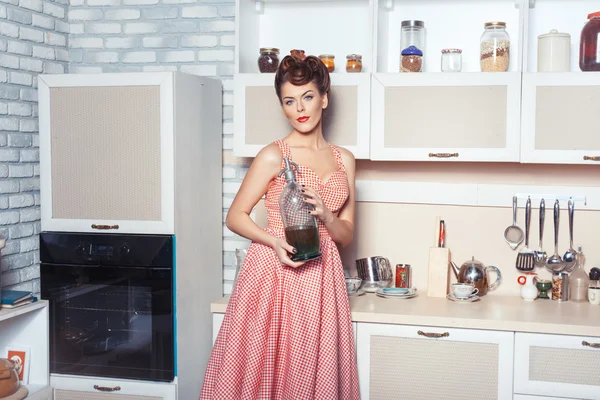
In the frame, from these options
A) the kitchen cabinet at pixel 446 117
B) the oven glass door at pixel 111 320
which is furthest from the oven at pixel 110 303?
the kitchen cabinet at pixel 446 117

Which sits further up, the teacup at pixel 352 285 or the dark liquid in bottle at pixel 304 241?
the dark liquid in bottle at pixel 304 241

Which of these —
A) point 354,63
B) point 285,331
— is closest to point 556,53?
point 354,63

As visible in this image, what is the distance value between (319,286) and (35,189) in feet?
4.74

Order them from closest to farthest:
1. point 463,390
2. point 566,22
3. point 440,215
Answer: point 463,390
point 566,22
point 440,215

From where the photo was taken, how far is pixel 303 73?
272 centimetres

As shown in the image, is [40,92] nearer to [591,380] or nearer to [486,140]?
[486,140]

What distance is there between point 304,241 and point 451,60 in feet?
3.56

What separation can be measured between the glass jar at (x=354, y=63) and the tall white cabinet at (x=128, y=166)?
641 millimetres

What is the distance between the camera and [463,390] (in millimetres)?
2822

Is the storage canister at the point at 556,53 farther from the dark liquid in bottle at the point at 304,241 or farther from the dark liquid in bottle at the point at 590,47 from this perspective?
the dark liquid in bottle at the point at 304,241

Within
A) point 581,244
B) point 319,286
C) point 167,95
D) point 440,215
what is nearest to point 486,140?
point 440,215

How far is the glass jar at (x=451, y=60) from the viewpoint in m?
3.02

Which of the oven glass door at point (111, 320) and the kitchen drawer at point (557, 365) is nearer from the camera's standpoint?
the kitchen drawer at point (557, 365)

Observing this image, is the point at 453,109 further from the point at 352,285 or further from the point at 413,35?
the point at 352,285
